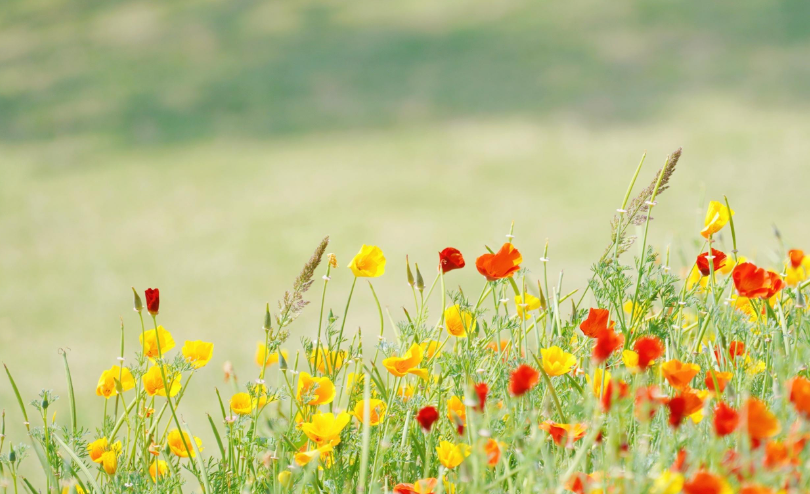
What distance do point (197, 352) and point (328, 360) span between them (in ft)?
0.36

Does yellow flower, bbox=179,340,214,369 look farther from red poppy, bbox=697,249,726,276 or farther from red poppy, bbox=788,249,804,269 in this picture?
red poppy, bbox=788,249,804,269

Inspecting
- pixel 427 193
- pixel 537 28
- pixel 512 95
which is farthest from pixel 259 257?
pixel 537 28

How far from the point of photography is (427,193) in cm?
348

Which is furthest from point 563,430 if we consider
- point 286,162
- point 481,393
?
point 286,162

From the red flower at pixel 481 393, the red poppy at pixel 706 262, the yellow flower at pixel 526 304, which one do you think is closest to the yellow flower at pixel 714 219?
the red poppy at pixel 706 262

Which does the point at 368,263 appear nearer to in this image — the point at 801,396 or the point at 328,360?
the point at 328,360

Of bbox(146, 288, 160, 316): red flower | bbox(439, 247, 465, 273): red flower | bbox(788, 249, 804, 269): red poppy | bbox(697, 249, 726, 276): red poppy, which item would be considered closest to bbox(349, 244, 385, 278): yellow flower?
bbox(439, 247, 465, 273): red flower

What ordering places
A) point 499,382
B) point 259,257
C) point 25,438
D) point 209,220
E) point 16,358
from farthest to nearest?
point 209,220, point 259,257, point 16,358, point 25,438, point 499,382

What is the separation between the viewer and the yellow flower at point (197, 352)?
2.11ft

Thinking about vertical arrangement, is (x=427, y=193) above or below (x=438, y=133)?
below

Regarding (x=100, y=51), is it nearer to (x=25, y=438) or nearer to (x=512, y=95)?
(x=512, y=95)

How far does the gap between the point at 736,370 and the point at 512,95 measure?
406cm

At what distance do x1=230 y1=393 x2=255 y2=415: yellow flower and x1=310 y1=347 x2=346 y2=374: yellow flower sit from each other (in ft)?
0.21

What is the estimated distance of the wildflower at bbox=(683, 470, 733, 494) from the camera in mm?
333
